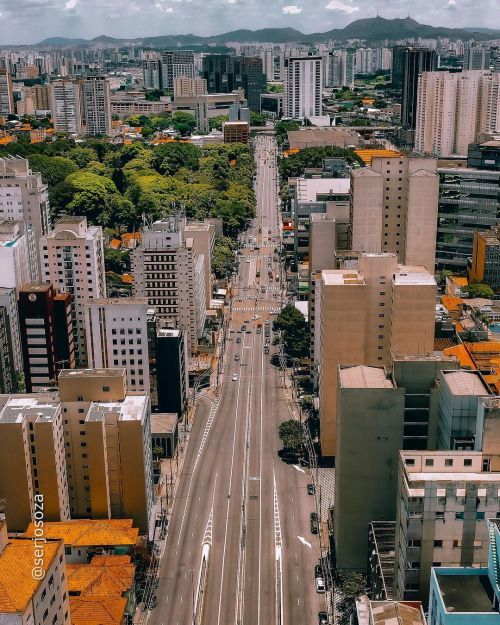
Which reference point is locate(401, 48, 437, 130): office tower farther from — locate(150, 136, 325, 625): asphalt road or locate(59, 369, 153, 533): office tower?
locate(59, 369, 153, 533): office tower

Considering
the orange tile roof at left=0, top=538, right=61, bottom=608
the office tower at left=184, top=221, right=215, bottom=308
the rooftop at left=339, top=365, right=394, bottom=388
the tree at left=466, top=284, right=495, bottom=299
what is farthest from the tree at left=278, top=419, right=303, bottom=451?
the orange tile roof at left=0, top=538, right=61, bottom=608

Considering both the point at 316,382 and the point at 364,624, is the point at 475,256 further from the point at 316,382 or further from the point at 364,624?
the point at 364,624

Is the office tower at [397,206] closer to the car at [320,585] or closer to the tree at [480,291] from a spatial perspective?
the tree at [480,291]

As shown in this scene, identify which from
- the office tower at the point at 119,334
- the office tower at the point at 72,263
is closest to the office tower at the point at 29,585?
the office tower at the point at 119,334

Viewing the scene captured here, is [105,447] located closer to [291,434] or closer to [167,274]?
[291,434]

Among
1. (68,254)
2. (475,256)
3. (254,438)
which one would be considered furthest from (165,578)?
(475,256)
